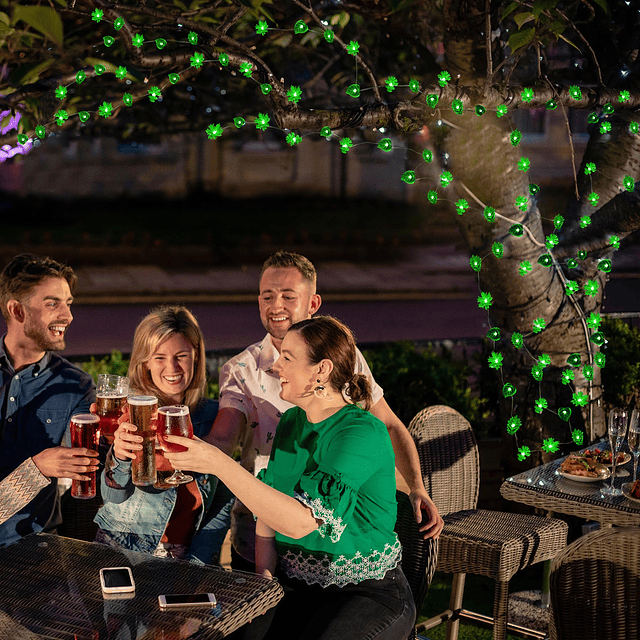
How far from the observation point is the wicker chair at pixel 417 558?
3.07m

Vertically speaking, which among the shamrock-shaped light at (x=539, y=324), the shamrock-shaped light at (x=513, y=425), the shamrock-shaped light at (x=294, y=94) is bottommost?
the shamrock-shaped light at (x=513, y=425)

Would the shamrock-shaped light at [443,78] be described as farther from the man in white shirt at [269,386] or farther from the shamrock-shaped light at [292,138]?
the man in white shirt at [269,386]

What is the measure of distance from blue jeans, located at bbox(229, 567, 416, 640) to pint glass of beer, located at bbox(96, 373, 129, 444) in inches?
30.0

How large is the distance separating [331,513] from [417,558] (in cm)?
74

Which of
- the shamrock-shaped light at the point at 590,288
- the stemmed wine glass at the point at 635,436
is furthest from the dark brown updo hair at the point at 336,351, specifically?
the shamrock-shaped light at the point at 590,288

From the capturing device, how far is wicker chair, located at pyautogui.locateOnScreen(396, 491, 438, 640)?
10.1 ft

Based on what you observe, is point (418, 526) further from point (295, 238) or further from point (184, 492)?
point (295, 238)

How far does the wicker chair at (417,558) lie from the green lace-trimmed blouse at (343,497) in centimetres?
35

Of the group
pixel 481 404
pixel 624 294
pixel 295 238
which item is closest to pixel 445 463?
pixel 481 404

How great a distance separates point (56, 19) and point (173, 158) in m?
29.9

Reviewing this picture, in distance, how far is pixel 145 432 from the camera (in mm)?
2574

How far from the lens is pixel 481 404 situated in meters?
5.71

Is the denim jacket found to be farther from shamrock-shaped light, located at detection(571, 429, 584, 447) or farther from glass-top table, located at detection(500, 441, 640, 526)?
shamrock-shaped light, located at detection(571, 429, 584, 447)

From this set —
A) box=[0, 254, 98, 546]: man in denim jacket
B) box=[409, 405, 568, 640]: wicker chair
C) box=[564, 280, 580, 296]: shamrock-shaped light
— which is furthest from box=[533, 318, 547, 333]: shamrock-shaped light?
box=[0, 254, 98, 546]: man in denim jacket
